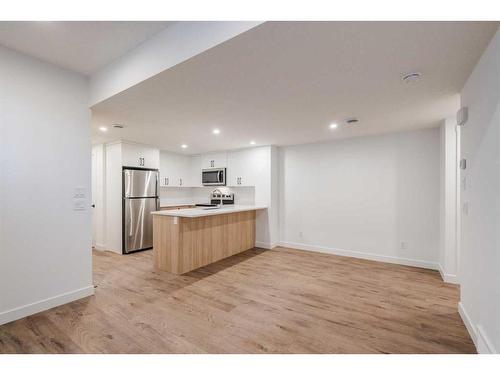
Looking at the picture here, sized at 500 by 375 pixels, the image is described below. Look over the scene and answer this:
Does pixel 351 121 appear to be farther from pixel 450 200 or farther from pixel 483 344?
pixel 483 344

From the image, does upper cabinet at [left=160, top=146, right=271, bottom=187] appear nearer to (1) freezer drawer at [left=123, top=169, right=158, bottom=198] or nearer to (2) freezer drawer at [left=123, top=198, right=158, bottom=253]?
(1) freezer drawer at [left=123, top=169, right=158, bottom=198]

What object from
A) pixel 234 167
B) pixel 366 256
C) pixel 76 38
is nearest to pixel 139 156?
pixel 234 167

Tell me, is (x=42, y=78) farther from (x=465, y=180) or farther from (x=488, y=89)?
(x=465, y=180)

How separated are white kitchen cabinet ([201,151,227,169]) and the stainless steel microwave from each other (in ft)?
0.36

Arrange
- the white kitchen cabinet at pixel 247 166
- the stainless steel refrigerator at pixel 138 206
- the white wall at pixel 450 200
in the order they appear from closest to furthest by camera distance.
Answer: the white wall at pixel 450 200 → the stainless steel refrigerator at pixel 138 206 → the white kitchen cabinet at pixel 247 166

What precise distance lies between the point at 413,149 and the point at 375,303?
2.69 m

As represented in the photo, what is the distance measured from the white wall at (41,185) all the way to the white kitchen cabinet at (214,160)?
10.7ft

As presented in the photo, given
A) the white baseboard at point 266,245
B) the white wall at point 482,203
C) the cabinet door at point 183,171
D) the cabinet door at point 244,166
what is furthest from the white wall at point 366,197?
the cabinet door at point 183,171

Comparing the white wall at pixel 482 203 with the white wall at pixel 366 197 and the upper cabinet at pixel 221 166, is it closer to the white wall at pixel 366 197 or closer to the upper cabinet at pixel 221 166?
the white wall at pixel 366 197

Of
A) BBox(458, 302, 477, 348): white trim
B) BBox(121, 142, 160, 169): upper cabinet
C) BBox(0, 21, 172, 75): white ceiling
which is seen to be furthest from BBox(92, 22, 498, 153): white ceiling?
BBox(458, 302, 477, 348): white trim

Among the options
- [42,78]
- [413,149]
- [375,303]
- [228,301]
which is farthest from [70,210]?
[413,149]

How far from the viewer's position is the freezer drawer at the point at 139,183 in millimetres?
4523
